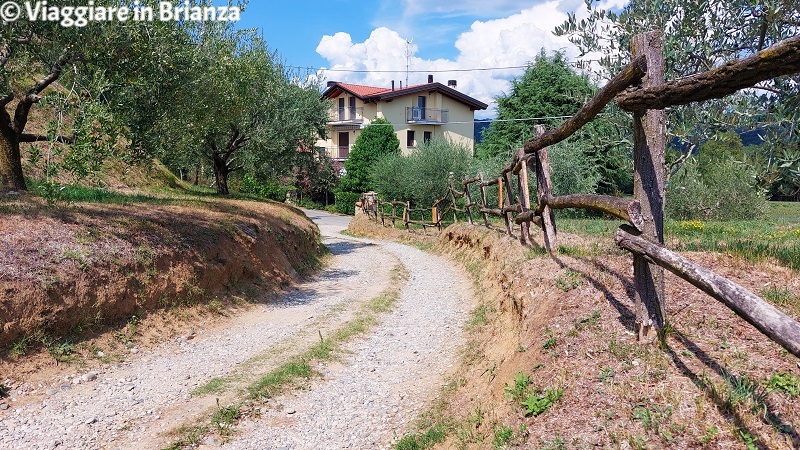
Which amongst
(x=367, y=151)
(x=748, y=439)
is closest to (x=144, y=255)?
(x=748, y=439)

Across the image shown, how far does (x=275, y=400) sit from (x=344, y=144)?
153 feet

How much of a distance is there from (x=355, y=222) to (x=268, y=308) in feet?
61.8

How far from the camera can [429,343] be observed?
815 cm

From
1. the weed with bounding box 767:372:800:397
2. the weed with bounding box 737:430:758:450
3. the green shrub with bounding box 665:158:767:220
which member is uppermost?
the green shrub with bounding box 665:158:767:220

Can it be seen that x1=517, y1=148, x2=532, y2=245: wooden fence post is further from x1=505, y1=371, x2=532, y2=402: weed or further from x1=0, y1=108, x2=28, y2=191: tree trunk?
x1=0, y1=108, x2=28, y2=191: tree trunk

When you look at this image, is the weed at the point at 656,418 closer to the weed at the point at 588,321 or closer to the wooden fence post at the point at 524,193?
the weed at the point at 588,321

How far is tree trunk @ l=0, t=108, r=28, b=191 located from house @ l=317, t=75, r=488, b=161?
35837mm

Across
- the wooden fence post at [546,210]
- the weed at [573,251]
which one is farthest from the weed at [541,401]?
the wooden fence post at [546,210]

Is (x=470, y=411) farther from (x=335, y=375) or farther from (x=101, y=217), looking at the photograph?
(x=101, y=217)

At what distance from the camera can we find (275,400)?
5938 millimetres

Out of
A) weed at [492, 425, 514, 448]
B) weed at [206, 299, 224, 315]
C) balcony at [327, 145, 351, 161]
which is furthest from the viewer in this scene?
balcony at [327, 145, 351, 161]

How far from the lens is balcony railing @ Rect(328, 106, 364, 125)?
48.8 m

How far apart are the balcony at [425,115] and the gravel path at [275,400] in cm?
3782

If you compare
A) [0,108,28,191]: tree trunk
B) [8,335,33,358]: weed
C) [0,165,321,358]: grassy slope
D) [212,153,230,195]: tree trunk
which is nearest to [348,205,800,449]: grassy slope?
[8,335,33,358]: weed
